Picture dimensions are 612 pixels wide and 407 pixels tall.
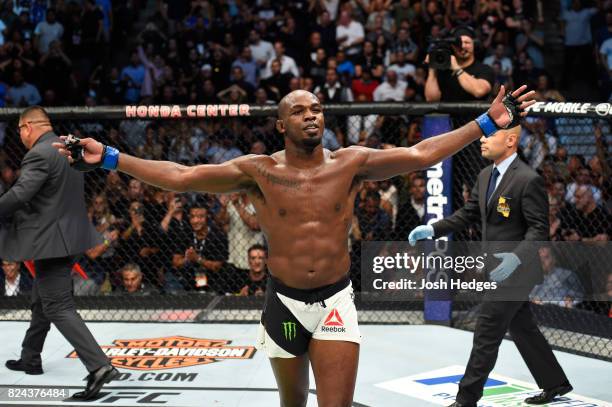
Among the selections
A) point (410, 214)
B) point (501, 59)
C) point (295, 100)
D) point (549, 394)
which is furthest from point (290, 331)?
point (501, 59)

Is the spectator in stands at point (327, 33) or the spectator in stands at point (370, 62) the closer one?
the spectator in stands at point (370, 62)

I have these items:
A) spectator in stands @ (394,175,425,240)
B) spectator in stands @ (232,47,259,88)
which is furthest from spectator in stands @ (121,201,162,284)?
spectator in stands @ (232,47,259,88)

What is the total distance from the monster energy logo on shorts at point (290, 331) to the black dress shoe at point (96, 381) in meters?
1.61

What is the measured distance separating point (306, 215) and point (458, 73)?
289 centimetres

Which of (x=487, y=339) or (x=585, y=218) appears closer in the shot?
(x=487, y=339)

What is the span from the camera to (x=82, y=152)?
10.7 ft

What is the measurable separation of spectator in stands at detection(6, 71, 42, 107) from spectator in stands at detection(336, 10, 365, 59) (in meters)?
3.51

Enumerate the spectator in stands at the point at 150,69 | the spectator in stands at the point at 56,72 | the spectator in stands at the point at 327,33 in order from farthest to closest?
the spectator in stands at the point at 56,72, the spectator in stands at the point at 150,69, the spectator in stands at the point at 327,33

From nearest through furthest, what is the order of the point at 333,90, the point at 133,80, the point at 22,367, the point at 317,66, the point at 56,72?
the point at 22,367 → the point at 333,90 → the point at 317,66 → the point at 133,80 → the point at 56,72

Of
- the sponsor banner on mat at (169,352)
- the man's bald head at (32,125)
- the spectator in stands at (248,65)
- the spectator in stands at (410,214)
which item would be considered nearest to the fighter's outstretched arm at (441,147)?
the man's bald head at (32,125)

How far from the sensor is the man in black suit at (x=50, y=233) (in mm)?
4699

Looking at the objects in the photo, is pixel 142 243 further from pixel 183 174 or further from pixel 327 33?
pixel 327 33

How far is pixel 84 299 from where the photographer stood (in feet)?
21.7

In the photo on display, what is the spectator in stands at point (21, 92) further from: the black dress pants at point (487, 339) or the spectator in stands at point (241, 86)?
the black dress pants at point (487, 339)
